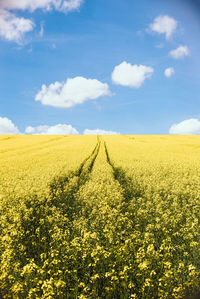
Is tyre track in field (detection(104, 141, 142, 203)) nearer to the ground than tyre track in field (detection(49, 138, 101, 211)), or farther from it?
nearer to the ground

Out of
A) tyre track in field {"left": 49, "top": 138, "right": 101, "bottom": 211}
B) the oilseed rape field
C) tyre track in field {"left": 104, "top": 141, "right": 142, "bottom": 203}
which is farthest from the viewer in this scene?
tyre track in field {"left": 104, "top": 141, "right": 142, "bottom": 203}

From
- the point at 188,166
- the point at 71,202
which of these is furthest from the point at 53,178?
the point at 188,166

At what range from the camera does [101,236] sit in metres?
10.6

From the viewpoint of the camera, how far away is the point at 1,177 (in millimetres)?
21719

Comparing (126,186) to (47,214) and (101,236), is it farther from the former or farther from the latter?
(101,236)

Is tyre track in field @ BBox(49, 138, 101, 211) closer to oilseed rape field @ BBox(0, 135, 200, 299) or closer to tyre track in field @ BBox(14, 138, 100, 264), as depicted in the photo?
tyre track in field @ BBox(14, 138, 100, 264)

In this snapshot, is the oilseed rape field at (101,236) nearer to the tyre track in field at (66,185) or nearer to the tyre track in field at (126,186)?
the tyre track in field at (126,186)

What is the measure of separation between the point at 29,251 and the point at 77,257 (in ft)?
9.97

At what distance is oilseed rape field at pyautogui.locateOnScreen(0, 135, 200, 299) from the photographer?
24.1 feet

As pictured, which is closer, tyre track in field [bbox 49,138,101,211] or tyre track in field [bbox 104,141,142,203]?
tyre track in field [bbox 49,138,101,211]

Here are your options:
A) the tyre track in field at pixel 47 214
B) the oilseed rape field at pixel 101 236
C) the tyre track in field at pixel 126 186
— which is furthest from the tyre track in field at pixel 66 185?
the tyre track in field at pixel 126 186

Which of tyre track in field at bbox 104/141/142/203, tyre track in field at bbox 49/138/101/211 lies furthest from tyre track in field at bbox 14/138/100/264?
tyre track in field at bbox 104/141/142/203

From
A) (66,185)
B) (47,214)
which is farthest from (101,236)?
(66,185)

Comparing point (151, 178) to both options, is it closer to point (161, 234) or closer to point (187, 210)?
point (187, 210)
